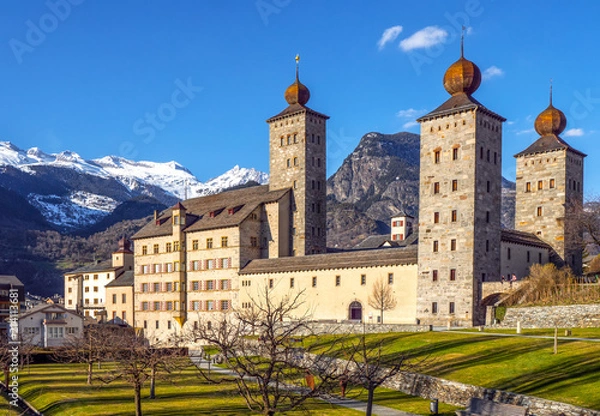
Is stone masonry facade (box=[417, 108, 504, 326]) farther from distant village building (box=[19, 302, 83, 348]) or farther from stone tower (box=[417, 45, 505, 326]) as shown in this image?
distant village building (box=[19, 302, 83, 348])

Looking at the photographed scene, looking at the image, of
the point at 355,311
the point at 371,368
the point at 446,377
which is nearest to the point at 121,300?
the point at 355,311

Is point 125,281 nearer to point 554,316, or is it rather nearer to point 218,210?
point 218,210

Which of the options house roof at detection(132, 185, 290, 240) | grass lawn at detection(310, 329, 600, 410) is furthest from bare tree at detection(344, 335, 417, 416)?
house roof at detection(132, 185, 290, 240)

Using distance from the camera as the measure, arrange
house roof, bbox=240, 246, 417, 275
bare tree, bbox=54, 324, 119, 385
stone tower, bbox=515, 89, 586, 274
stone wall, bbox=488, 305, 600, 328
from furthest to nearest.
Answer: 1. stone tower, bbox=515, 89, 586, 274
2. house roof, bbox=240, 246, 417, 275
3. bare tree, bbox=54, 324, 119, 385
4. stone wall, bbox=488, 305, 600, 328

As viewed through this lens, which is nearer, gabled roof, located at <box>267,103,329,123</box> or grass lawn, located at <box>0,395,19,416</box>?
grass lawn, located at <box>0,395,19,416</box>

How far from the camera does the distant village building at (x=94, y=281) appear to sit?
123688 millimetres

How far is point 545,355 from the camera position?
130ft

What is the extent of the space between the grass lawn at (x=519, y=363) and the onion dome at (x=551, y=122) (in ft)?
127

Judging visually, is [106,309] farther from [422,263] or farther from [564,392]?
[564,392]

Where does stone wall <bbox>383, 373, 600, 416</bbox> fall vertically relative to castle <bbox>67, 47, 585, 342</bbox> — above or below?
below

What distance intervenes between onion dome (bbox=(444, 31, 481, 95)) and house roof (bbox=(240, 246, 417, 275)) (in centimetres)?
1635

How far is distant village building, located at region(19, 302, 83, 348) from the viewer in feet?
296

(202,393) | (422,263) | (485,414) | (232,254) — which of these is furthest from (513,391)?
(232,254)

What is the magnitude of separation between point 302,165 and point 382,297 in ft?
74.3
